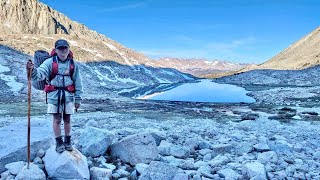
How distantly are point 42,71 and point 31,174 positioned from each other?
2.63 metres

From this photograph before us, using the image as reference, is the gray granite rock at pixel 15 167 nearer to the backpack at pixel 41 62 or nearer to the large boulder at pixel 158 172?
the backpack at pixel 41 62

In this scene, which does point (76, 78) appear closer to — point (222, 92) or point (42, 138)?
point (42, 138)

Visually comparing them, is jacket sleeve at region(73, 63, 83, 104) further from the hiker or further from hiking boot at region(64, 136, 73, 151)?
hiking boot at region(64, 136, 73, 151)

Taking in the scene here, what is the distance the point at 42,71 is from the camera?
31.5 ft

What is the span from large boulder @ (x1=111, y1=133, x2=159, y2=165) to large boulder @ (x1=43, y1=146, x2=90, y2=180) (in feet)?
6.52

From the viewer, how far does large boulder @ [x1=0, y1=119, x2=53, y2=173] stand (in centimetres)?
1058

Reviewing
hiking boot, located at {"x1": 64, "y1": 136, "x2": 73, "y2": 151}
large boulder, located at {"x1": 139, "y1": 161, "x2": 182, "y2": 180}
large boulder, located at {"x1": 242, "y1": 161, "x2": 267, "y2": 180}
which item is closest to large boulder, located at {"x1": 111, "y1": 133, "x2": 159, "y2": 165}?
large boulder, located at {"x1": 139, "y1": 161, "x2": 182, "y2": 180}

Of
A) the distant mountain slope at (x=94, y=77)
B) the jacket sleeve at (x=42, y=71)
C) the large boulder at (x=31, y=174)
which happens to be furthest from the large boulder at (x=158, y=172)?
the distant mountain slope at (x=94, y=77)

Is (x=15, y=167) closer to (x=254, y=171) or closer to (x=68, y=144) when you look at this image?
(x=68, y=144)

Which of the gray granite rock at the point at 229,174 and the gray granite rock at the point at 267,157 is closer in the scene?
the gray granite rock at the point at 229,174

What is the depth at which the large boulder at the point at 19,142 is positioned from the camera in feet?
34.7

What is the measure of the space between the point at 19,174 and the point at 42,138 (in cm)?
198

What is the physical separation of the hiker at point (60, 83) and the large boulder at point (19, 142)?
3.53ft

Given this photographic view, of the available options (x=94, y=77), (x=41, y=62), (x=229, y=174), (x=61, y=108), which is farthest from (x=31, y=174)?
(x=94, y=77)
